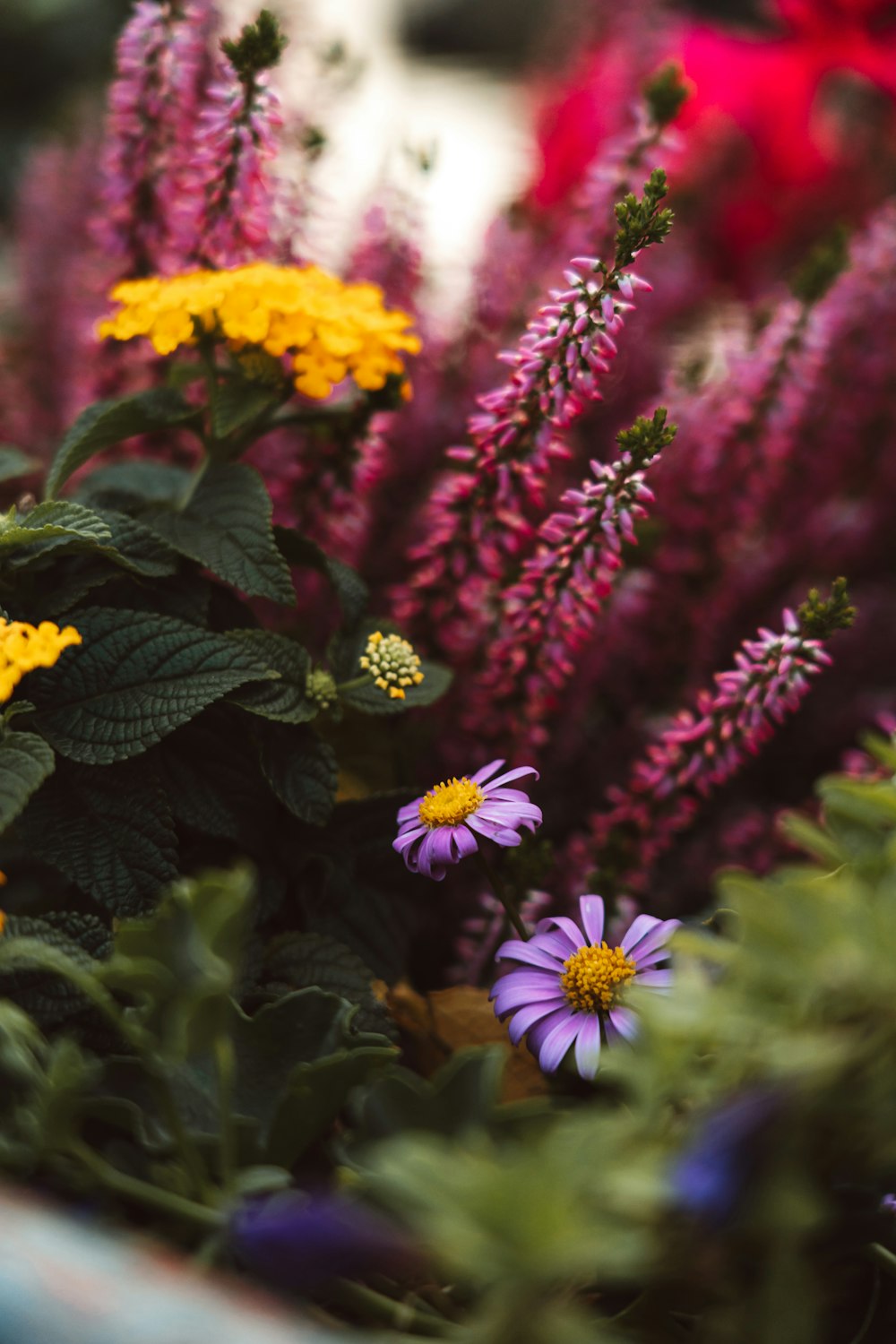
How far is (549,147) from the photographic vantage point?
3.04ft

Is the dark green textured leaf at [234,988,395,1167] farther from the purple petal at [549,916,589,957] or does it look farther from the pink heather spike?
the pink heather spike

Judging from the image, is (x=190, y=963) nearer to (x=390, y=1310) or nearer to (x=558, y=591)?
(x=390, y=1310)

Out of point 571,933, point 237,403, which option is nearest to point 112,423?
point 237,403

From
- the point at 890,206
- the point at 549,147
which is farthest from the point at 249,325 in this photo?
the point at 549,147

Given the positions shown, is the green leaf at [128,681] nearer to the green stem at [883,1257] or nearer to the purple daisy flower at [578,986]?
the purple daisy flower at [578,986]

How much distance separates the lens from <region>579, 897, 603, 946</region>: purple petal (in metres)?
0.37

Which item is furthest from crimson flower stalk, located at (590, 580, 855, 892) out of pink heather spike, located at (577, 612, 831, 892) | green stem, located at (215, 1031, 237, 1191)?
green stem, located at (215, 1031, 237, 1191)

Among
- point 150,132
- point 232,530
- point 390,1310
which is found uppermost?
point 150,132

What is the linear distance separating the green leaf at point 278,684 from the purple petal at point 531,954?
0.33 ft

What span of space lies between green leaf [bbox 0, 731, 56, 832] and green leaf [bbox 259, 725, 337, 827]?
0.08 meters

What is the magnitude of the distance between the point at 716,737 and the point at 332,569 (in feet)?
0.53

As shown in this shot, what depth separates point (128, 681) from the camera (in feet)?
1.26

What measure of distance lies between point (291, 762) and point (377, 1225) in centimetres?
19

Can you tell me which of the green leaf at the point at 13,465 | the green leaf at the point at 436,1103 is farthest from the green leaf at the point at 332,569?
the green leaf at the point at 436,1103
